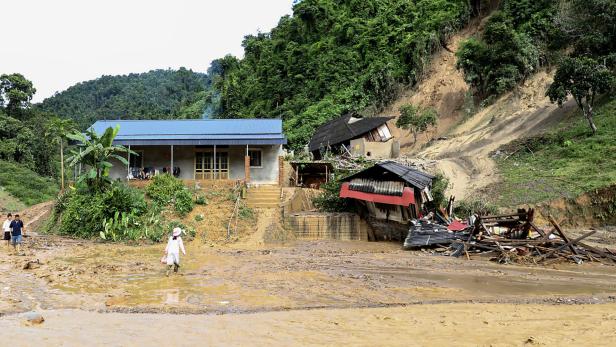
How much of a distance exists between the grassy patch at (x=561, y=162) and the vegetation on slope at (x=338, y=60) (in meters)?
18.2

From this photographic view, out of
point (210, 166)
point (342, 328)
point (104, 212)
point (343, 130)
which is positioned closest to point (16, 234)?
point (104, 212)

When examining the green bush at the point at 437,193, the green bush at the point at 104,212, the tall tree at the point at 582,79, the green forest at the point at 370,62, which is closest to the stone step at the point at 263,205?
the green bush at the point at 104,212

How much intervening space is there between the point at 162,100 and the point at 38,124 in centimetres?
5446

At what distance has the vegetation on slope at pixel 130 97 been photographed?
261 feet

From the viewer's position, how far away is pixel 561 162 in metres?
24.2

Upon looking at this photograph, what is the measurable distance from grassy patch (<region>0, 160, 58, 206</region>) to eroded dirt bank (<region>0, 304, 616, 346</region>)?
3100 cm

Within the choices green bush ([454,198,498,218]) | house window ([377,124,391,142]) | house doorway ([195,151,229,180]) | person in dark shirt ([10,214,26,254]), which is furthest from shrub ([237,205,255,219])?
house window ([377,124,391,142])

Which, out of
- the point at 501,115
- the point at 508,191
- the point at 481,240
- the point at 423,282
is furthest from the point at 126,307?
the point at 501,115

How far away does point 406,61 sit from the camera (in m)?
45.4

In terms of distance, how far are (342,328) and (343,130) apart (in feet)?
87.8

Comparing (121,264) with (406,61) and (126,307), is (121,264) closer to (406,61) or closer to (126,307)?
(126,307)

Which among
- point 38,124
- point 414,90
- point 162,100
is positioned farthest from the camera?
point 162,100

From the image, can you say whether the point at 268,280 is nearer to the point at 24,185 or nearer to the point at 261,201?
the point at 261,201

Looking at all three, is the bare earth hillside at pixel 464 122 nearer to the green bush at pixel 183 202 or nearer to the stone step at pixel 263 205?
the stone step at pixel 263 205
